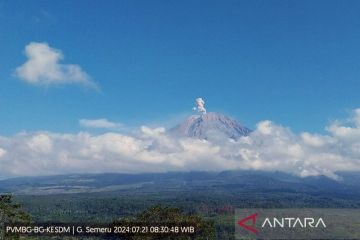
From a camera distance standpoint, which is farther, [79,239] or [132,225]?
[79,239]

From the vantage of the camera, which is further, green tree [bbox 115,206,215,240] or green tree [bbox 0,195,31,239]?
green tree [bbox 115,206,215,240]

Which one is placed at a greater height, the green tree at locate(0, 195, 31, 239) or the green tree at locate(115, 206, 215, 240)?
the green tree at locate(0, 195, 31, 239)

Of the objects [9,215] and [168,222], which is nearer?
[9,215]

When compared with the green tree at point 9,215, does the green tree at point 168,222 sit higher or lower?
lower

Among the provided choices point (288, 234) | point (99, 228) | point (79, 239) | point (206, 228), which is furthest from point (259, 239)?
point (99, 228)

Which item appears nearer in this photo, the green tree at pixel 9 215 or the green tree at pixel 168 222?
the green tree at pixel 9 215

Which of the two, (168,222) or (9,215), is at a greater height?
(9,215)

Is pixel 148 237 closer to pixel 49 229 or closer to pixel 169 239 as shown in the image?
pixel 169 239

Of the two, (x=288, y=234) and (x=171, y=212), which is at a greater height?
(x=171, y=212)
